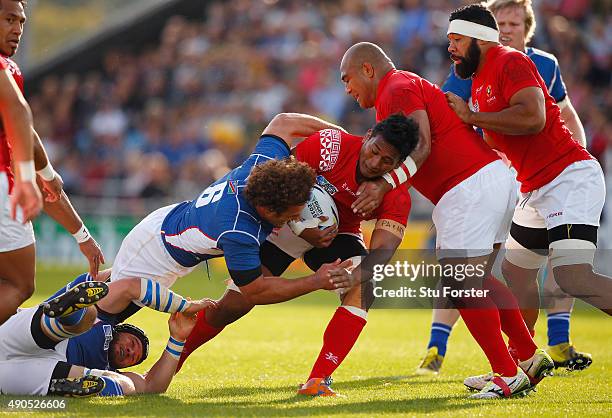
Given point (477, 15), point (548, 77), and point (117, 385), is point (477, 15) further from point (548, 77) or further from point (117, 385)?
point (117, 385)

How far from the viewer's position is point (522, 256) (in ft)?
24.7

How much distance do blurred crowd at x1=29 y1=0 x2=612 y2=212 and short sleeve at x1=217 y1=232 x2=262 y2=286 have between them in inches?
409

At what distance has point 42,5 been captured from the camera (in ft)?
84.4

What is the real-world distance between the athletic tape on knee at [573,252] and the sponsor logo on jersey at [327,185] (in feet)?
5.16

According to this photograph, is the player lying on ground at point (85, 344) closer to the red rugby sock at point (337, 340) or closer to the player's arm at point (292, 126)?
the red rugby sock at point (337, 340)

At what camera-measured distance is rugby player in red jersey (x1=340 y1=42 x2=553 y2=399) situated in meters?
6.29

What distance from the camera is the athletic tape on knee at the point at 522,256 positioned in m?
7.47

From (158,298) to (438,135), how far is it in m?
2.18

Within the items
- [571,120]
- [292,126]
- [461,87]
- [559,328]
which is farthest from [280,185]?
[559,328]

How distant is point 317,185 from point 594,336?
5.28 metres

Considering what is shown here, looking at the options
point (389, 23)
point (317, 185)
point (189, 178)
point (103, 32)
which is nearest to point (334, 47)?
point (389, 23)

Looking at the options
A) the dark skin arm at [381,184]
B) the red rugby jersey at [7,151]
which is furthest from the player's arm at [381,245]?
the red rugby jersey at [7,151]

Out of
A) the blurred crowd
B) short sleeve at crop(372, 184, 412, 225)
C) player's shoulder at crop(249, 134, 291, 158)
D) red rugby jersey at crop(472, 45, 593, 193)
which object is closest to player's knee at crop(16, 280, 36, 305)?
player's shoulder at crop(249, 134, 291, 158)

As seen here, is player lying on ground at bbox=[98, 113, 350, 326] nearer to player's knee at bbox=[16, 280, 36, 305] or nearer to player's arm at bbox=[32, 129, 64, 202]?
player's knee at bbox=[16, 280, 36, 305]
